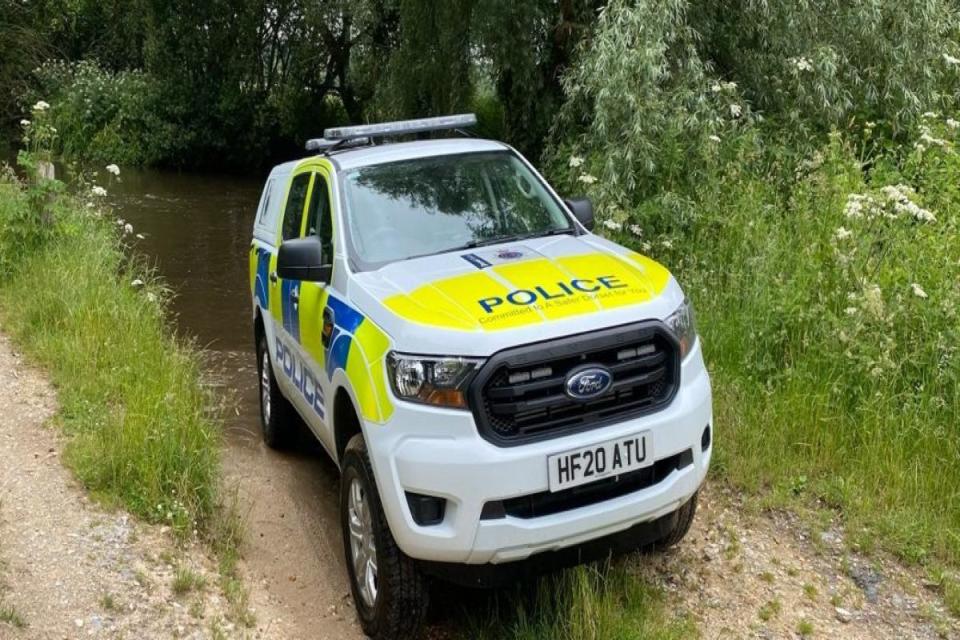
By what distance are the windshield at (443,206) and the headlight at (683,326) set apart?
3.59ft

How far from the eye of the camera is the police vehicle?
3564mm

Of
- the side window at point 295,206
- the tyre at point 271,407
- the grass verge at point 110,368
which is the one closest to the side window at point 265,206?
the side window at point 295,206

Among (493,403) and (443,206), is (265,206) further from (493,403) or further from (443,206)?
(493,403)

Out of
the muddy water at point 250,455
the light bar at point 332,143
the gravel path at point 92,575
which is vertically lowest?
the muddy water at point 250,455

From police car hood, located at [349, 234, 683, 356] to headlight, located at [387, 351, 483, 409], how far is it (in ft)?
0.14

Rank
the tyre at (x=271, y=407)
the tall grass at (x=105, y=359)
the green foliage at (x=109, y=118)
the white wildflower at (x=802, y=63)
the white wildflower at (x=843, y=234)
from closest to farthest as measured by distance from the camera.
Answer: the tall grass at (x=105, y=359)
the white wildflower at (x=843, y=234)
the tyre at (x=271, y=407)
the white wildflower at (x=802, y=63)
the green foliage at (x=109, y=118)

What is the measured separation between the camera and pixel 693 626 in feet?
13.1

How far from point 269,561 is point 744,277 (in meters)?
3.71

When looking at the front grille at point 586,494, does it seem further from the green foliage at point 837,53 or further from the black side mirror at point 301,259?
the green foliage at point 837,53

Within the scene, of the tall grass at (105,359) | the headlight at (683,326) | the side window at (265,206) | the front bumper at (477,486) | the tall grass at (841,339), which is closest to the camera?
the front bumper at (477,486)

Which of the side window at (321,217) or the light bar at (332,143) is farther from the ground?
the light bar at (332,143)

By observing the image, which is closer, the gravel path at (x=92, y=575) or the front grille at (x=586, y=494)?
the front grille at (x=586, y=494)

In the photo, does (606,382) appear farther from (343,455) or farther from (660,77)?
(660,77)

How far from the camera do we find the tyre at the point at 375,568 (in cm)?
387
